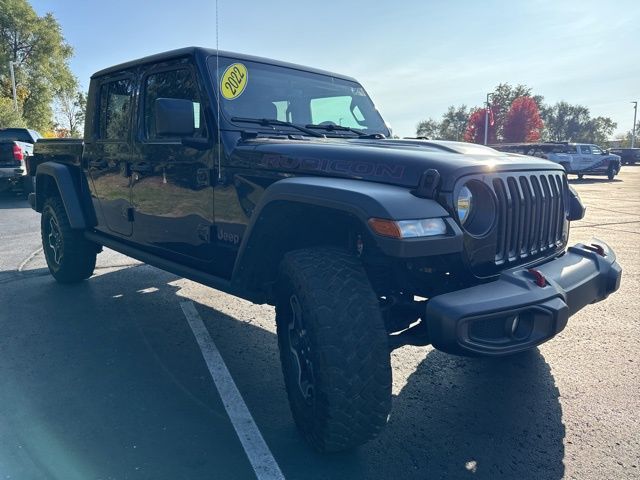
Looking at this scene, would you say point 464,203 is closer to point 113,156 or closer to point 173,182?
point 173,182

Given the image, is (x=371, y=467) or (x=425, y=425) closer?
(x=371, y=467)

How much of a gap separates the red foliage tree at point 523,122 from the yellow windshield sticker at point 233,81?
64.2 m

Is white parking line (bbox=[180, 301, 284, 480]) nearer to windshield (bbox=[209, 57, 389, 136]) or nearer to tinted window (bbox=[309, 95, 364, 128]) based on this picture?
windshield (bbox=[209, 57, 389, 136])

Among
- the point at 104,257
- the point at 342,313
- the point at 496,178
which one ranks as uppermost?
the point at 496,178

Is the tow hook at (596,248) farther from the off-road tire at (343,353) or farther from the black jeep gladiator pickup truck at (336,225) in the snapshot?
the off-road tire at (343,353)

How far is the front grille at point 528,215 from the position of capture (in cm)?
243

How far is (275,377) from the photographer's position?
3285 millimetres

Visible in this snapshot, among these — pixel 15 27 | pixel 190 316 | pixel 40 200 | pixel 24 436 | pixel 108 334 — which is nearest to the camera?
pixel 24 436

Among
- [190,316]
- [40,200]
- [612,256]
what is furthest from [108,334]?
[612,256]

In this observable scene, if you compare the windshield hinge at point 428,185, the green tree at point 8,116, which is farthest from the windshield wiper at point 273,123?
the green tree at point 8,116

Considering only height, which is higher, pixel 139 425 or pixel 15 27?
pixel 15 27

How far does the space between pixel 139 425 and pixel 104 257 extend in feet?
15.3

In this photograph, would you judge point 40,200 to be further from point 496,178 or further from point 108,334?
point 496,178

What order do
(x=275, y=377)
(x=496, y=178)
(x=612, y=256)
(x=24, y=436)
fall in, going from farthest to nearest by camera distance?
(x=275, y=377)
(x=612, y=256)
(x=24, y=436)
(x=496, y=178)
